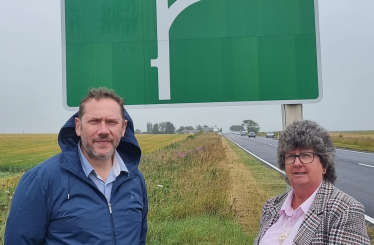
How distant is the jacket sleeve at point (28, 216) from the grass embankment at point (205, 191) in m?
1.76

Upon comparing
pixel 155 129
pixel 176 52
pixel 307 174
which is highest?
pixel 176 52

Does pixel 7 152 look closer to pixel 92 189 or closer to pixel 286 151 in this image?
pixel 92 189

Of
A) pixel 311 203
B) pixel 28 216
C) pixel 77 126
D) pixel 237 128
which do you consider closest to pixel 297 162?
pixel 311 203

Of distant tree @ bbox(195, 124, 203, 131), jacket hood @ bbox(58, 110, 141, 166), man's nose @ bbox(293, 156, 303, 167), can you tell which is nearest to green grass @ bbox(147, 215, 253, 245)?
distant tree @ bbox(195, 124, 203, 131)

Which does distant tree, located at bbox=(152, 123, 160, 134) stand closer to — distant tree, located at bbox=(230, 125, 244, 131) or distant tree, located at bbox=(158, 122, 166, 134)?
distant tree, located at bbox=(158, 122, 166, 134)

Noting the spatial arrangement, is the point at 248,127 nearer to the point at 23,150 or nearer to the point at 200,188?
the point at 200,188

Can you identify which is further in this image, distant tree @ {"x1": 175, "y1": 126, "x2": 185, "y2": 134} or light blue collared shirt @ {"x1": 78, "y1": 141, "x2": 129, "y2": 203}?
distant tree @ {"x1": 175, "y1": 126, "x2": 185, "y2": 134}

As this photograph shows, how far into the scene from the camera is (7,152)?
136 inches

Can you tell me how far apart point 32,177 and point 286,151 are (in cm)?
118

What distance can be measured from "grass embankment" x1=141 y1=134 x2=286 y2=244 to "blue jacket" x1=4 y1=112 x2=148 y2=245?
5.06 ft

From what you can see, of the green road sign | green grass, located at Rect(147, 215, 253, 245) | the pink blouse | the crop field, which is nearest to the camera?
the pink blouse

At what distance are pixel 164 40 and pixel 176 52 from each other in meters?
0.13

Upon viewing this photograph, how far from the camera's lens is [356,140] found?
2760mm

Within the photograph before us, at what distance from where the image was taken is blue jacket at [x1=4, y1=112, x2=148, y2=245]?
140cm
